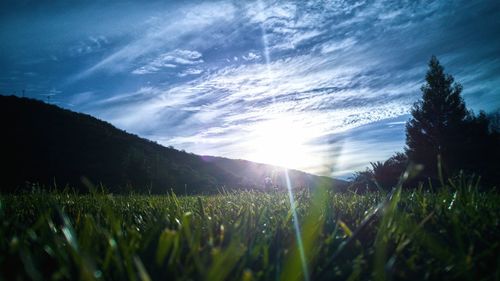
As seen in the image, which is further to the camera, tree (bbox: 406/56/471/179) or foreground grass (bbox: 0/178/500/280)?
tree (bbox: 406/56/471/179)

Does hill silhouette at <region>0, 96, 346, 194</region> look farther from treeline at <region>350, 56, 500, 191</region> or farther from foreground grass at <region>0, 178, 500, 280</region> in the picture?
foreground grass at <region>0, 178, 500, 280</region>

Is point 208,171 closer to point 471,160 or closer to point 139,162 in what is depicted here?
point 139,162

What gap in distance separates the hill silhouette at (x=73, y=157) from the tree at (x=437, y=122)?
1273 cm

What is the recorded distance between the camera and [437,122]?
32188 millimetres

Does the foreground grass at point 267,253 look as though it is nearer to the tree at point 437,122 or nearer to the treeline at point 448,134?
the treeline at point 448,134

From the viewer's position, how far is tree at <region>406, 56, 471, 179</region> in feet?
95.1

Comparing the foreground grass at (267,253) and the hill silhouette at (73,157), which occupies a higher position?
the hill silhouette at (73,157)

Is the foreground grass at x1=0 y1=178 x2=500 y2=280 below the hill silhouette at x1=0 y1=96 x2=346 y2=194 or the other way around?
below

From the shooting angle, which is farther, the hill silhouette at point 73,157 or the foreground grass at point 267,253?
the hill silhouette at point 73,157

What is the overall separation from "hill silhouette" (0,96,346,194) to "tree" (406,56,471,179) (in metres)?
12.7

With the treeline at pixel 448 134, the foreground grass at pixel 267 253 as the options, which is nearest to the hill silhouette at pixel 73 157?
the treeline at pixel 448 134

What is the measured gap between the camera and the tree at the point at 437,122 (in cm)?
2898

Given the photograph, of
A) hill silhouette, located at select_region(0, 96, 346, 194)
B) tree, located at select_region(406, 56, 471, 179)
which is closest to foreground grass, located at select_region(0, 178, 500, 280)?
hill silhouette, located at select_region(0, 96, 346, 194)

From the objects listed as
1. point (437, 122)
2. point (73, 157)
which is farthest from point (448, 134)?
point (73, 157)
